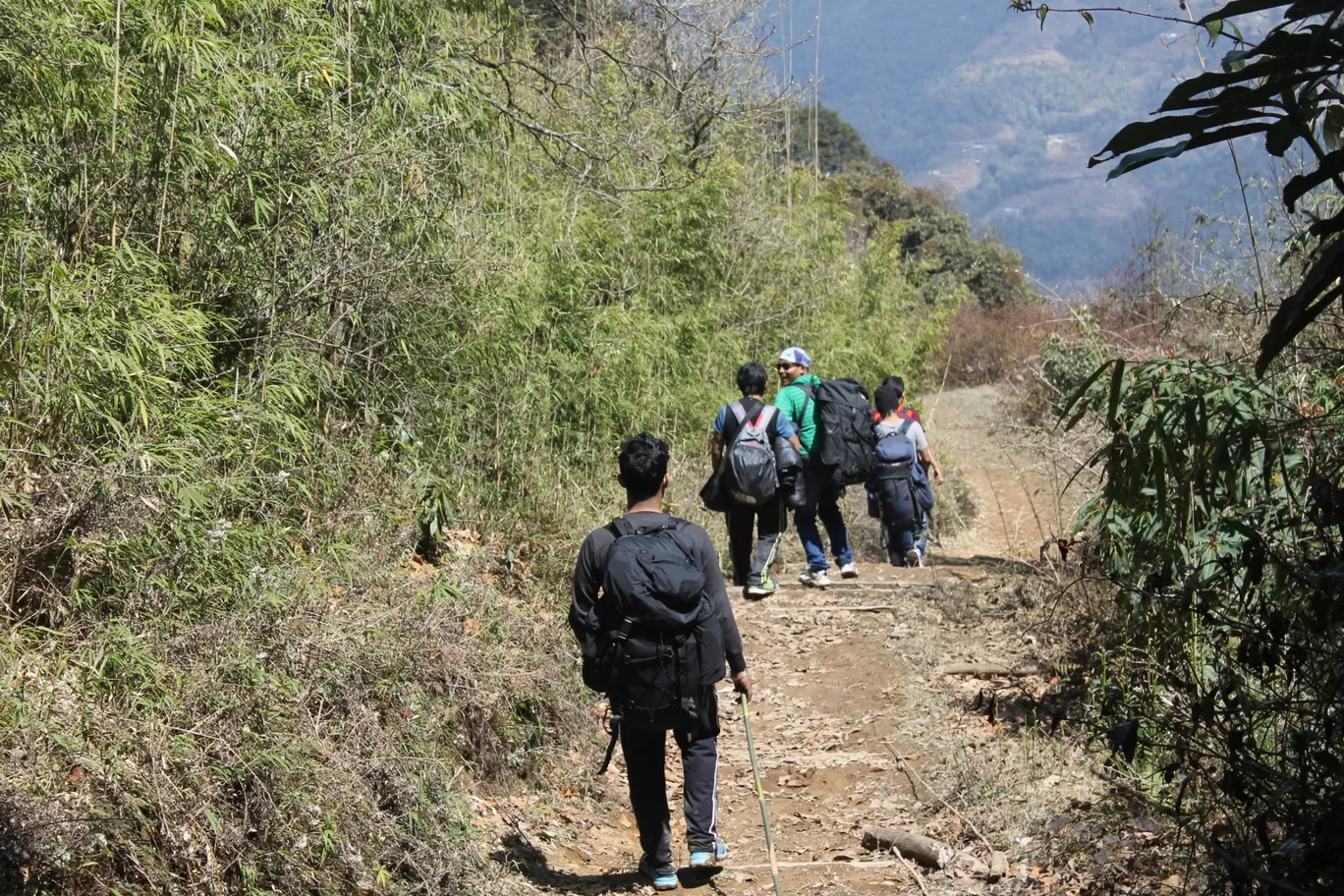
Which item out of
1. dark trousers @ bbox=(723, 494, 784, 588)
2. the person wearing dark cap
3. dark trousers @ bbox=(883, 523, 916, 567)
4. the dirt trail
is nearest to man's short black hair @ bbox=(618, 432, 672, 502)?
the dirt trail

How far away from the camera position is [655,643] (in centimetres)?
481

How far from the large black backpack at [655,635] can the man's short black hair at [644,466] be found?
0.24 metres

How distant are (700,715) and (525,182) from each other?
6729 mm

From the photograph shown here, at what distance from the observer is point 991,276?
41312mm

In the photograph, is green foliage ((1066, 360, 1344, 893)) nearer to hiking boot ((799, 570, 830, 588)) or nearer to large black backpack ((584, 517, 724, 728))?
large black backpack ((584, 517, 724, 728))

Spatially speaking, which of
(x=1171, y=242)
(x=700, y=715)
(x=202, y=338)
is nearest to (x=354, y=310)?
(x=202, y=338)

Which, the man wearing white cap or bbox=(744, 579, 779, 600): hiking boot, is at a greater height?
the man wearing white cap

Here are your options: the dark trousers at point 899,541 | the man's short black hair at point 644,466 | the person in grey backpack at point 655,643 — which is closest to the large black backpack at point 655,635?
the person in grey backpack at point 655,643

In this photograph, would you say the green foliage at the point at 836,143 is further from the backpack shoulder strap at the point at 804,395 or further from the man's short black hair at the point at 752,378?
the man's short black hair at the point at 752,378

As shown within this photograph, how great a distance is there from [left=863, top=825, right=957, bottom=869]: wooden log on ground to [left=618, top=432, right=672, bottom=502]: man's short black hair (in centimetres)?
188

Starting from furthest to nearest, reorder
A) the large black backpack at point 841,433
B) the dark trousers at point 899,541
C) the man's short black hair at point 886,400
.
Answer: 1. the dark trousers at point 899,541
2. the man's short black hair at point 886,400
3. the large black backpack at point 841,433

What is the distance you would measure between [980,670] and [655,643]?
12.3ft

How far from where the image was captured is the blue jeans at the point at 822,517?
9570mm

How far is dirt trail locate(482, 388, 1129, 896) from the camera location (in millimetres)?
5492
